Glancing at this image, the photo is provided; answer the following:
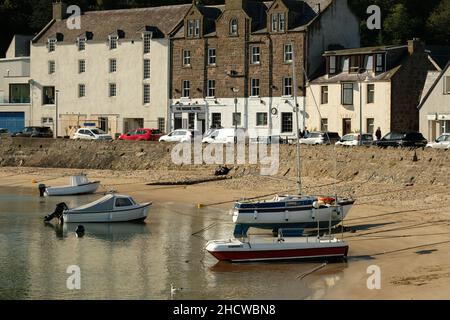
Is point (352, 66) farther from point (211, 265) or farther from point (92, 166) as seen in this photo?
point (211, 265)

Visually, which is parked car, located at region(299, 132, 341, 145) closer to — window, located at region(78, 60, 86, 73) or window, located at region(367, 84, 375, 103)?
window, located at region(367, 84, 375, 103)

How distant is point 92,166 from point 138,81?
1459 cm

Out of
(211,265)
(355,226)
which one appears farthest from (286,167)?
(211,265)

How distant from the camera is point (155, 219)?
47.6 m

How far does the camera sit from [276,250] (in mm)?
35250

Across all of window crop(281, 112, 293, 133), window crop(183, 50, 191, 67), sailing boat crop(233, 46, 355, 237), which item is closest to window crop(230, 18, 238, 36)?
window crop(183, 50, 191, 67)

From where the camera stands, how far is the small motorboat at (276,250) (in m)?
35.2

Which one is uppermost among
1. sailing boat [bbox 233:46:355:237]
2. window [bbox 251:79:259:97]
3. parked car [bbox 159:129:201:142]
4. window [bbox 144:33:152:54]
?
window [bbox 144:33:152:54]

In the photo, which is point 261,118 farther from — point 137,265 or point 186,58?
point 137,265

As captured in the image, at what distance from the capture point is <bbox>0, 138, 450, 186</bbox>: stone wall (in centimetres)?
5406

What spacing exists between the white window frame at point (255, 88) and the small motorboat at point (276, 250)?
44799mm

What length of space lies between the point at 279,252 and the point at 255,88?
149 feet

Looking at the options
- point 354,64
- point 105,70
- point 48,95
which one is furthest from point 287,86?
point 48,95

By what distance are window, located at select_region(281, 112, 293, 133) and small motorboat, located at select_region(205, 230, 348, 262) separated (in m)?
41.9
